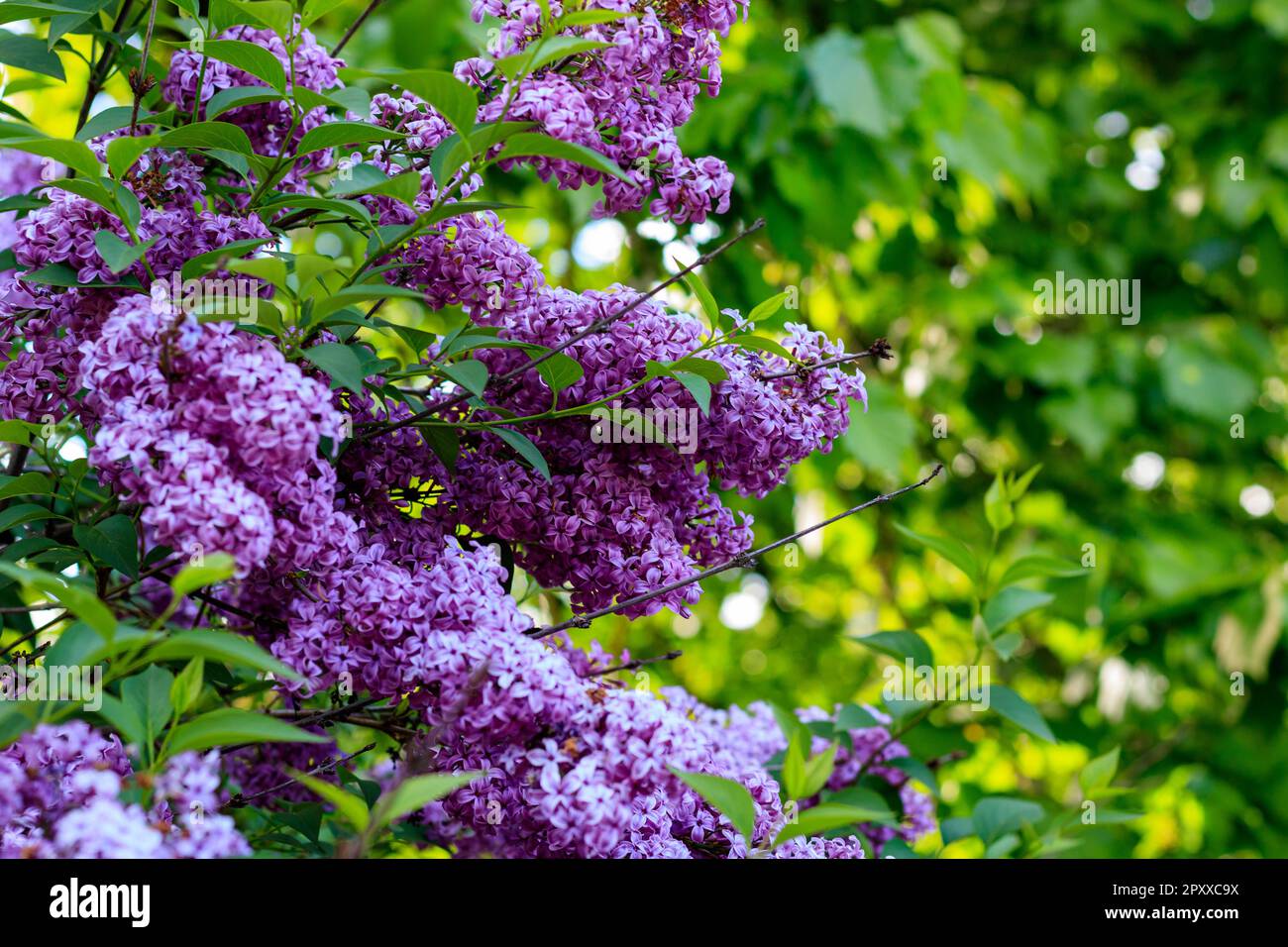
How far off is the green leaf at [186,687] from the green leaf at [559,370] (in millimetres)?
262

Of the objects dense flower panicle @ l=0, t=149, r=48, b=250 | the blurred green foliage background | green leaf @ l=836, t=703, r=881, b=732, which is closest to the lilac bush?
green leaf @ l=836, t=703, r=881, b=732

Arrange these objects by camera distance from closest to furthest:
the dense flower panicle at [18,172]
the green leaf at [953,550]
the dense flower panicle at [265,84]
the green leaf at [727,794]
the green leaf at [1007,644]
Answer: the green leaf at [727,794]
the dense flower panicle at [265,84]
the green leaf at [953,550]
the green leaf at [1007,644]
the dense flower panicle at [18,172]

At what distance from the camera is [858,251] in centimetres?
246

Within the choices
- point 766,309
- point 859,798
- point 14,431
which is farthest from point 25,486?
point 859,798

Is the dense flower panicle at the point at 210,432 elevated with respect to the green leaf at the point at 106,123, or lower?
lower

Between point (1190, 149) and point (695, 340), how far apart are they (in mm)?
2390

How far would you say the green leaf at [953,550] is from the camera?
3.00 feet

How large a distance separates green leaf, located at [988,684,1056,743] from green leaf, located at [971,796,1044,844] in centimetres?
6

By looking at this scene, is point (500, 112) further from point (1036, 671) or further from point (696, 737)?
point (1036, 671)

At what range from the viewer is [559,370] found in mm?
699

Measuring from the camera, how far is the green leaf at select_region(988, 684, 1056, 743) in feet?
3.08

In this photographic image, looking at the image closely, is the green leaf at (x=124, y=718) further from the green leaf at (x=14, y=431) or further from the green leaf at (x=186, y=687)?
the green leaf at (x=14, y=431)

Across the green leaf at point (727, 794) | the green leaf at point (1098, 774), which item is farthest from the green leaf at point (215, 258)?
the green leaf at point (1098, 774)

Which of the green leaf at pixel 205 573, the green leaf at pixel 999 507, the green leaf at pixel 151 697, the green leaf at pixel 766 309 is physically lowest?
the green leaf at pixel 151 697
